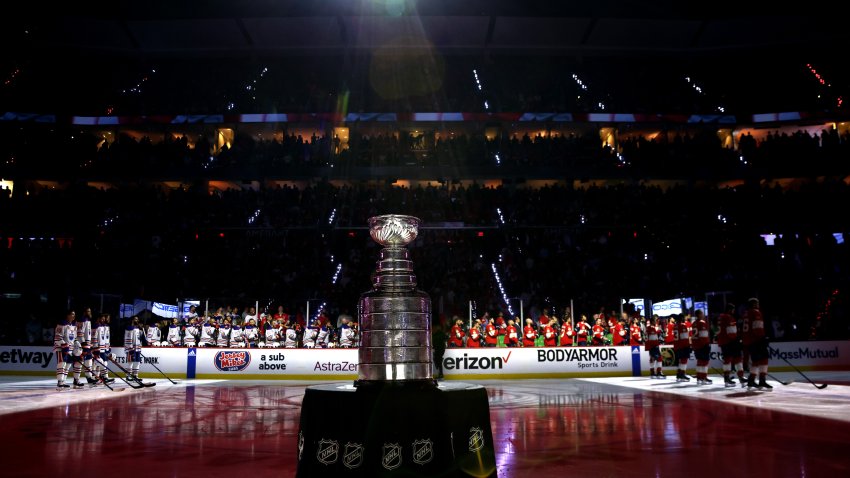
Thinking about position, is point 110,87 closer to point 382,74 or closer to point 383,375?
point 382,74

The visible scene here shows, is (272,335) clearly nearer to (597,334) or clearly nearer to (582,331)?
(582,331)

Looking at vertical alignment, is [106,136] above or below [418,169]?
above

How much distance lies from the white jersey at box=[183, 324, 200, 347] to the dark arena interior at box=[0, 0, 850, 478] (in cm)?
8

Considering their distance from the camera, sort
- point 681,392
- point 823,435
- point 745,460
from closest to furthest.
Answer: point 745,460
point 823,435
point 681,392

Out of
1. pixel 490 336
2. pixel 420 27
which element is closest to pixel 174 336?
pixel 490 336

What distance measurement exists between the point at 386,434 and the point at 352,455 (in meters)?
0.23

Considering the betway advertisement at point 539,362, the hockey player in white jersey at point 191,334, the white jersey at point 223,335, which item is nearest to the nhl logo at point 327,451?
the betway advertisement at point 539,362

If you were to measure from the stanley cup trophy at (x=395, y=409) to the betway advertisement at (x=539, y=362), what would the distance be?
16.2 meters

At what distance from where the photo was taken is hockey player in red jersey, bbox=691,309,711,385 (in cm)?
1663

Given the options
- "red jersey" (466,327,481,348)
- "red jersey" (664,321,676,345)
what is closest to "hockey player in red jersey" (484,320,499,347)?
"red jersey" (466,327,481,348)

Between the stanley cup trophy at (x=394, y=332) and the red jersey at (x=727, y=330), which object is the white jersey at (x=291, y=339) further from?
the stanley cup trophy at (x=394, y=332)

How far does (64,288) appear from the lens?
2586 cm

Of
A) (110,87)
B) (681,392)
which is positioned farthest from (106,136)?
(681,392)

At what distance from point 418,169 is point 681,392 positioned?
19626 mm
